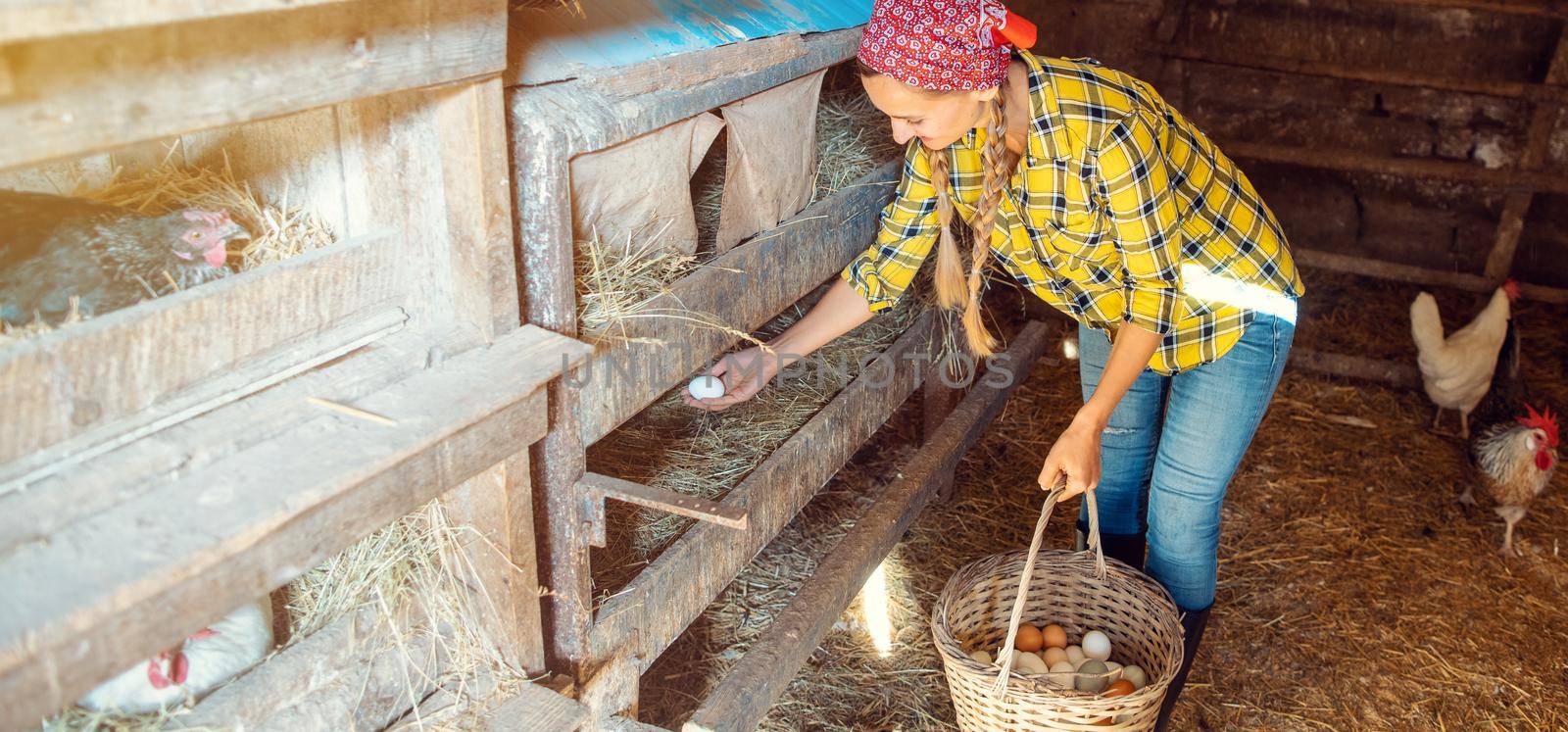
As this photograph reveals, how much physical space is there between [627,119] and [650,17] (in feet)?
1.50

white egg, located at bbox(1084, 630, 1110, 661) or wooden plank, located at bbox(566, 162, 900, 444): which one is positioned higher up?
wooden plank, located at bbox(566, 162, 900, 444)

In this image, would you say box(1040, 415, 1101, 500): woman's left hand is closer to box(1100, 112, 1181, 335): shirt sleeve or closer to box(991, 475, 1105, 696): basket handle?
box(991, 475, 1105, 696): basket handle

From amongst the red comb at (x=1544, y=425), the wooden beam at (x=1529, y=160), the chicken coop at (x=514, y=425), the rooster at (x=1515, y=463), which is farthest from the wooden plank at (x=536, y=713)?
the wooden beam at (x=1529, y=160)

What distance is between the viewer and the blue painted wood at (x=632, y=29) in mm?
1978

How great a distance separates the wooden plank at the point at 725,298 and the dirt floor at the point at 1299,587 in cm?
107

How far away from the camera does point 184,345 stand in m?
1.53

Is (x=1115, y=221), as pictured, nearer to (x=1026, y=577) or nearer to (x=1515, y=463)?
(x=1026, y=577)

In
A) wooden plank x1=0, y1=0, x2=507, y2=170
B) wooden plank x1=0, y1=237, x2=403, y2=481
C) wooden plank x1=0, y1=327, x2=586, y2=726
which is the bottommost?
wooden plank x1=0, y1=327, x2=586, y2=726

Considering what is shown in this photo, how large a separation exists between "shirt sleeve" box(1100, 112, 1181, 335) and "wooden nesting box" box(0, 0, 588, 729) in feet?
3.37

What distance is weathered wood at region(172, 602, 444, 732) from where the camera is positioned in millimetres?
1731

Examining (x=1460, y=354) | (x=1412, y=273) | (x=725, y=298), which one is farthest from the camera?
(x=1412, y=273)

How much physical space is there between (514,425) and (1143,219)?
3.92 ft

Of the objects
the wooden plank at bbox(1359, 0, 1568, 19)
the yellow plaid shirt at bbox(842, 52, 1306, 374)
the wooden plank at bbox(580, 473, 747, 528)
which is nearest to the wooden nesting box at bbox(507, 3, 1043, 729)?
the wooden plank at bbox(580, 473, 747, 528)

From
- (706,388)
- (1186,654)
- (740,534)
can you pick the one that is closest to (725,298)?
(706,388)
